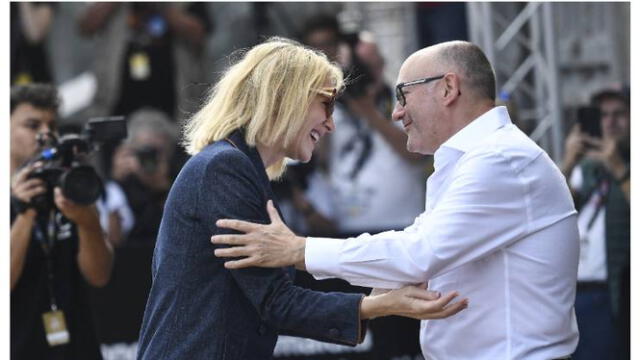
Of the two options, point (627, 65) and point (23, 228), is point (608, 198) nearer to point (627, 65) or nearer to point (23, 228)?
point (627, 65)

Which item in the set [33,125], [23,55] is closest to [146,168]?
[23,55]

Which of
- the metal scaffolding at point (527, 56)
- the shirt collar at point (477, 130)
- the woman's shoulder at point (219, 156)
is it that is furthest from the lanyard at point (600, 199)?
the woman's shoulder at point (219, 156)

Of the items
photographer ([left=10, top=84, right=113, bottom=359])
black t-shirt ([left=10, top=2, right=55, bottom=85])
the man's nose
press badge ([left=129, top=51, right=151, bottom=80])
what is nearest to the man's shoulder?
the man's nose

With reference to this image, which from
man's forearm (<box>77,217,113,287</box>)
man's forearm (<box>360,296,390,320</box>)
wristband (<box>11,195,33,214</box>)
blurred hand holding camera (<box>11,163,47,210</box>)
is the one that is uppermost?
blurred hand holding camera (<box>11,163,47,210</box>)

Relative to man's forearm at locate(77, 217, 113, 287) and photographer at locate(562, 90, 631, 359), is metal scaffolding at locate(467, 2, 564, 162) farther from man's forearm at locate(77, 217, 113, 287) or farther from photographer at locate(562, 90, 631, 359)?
man's forearm at locate(77, 217, 113, 287)

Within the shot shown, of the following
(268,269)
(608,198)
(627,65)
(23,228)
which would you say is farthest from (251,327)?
(627,65)

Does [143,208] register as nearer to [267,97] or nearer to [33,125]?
[33,125]

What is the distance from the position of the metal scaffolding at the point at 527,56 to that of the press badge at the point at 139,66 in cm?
246

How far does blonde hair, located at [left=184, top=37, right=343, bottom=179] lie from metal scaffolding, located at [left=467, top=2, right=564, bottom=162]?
11.5 feet

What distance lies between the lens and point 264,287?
124 inches

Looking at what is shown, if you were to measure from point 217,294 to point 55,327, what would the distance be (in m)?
1.86

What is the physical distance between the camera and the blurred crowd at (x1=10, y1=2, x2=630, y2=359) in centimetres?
654

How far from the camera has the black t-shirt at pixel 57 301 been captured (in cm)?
477

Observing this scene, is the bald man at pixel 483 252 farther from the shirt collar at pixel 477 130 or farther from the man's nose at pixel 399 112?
the man's nose at pixel 399 112
